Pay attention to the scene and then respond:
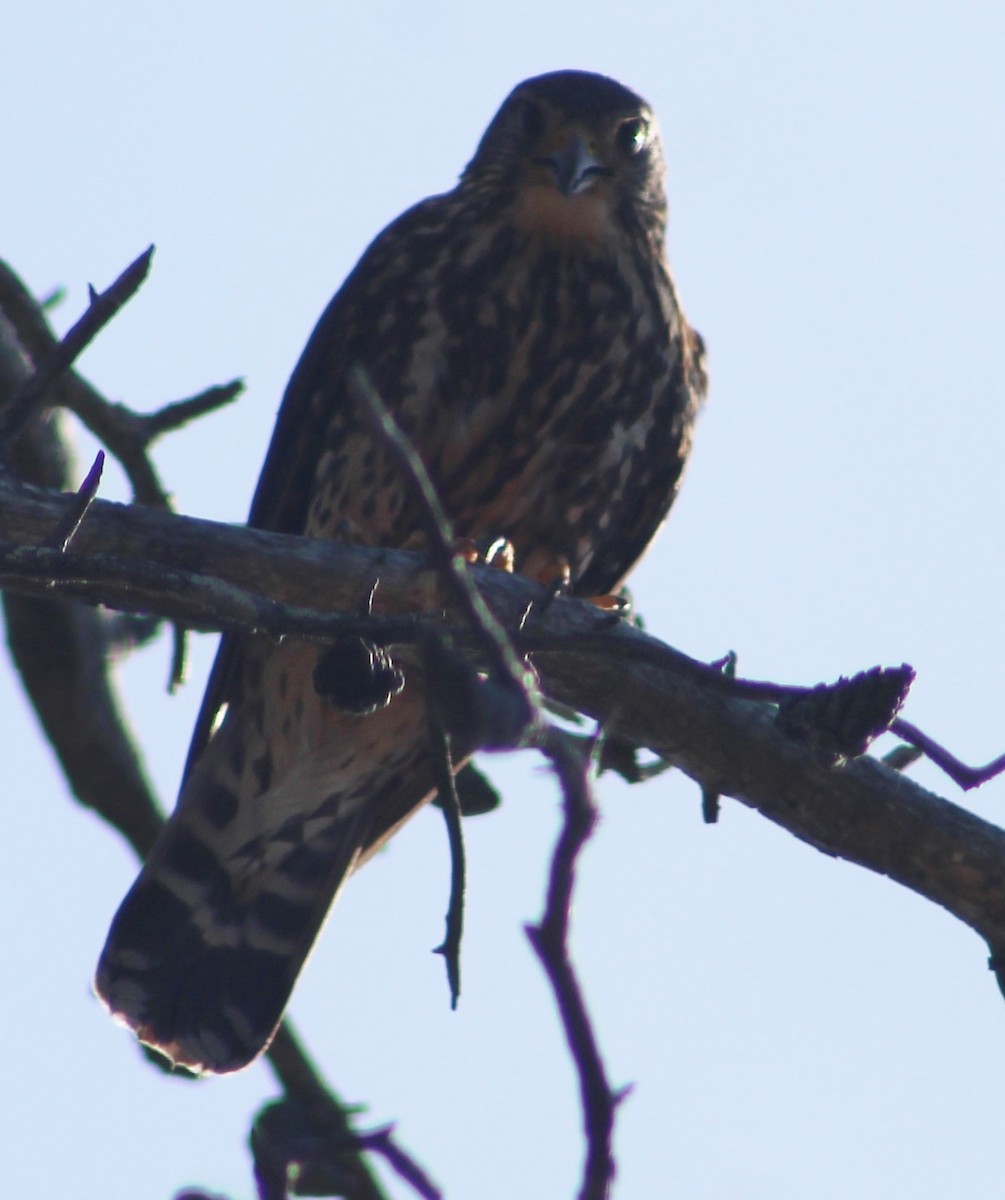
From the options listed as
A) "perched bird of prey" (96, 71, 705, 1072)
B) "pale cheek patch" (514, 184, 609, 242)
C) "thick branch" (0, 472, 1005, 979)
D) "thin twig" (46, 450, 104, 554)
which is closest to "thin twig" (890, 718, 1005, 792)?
"thick branch" (0, 472, 1005, 979)

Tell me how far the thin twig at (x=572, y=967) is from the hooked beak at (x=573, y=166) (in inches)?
120

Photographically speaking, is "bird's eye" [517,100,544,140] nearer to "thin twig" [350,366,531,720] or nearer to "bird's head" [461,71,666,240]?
"bird's head" [461,71,666,240]

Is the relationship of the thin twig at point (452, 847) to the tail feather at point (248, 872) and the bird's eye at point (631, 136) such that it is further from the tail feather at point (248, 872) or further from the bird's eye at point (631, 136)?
the bird's eye at point (631, 136)

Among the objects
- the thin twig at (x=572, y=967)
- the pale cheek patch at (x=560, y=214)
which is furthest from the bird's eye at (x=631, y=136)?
the thin twig at (x=572, y=967)

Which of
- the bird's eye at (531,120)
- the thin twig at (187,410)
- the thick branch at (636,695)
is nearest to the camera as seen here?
the thick branch at (636,695)

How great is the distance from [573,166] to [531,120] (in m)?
0.23

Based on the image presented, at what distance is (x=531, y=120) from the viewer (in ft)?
13.9

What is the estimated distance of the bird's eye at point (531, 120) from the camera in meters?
4.21

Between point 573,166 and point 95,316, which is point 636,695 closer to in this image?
point 95,316

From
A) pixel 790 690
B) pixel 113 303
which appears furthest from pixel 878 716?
pixel 113 303

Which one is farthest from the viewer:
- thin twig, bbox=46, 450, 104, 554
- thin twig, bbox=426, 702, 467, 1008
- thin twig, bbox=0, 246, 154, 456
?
thin twig, bbox=0, 246, 154, 456

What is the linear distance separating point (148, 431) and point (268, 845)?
3.32 feet

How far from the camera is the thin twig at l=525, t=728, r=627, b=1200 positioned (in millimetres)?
1029

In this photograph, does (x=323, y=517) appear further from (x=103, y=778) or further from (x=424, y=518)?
(x=424, y=518)
